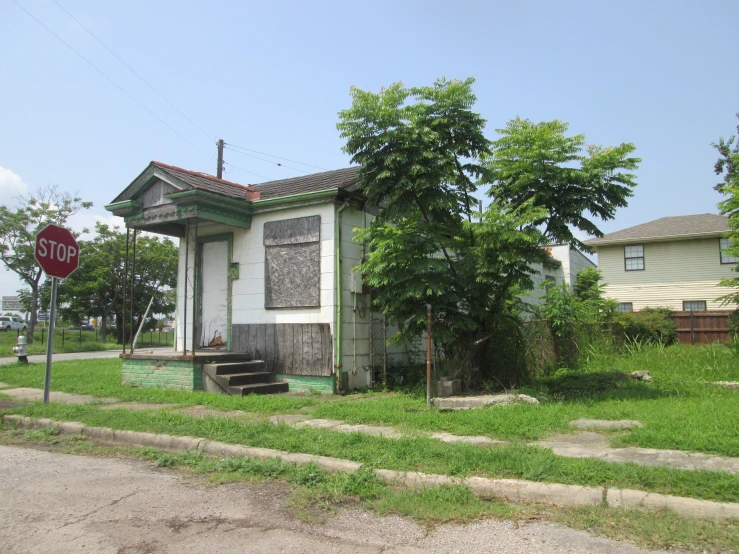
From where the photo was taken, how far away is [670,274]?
2723 centimetres

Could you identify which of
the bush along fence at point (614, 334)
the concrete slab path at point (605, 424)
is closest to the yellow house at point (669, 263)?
the bush along fence at point (614, 334)

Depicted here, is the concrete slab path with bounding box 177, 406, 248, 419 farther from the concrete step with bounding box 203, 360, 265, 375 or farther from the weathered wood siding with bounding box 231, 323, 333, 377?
the weathered wood siding with bounding box 231, 323, 333, 377

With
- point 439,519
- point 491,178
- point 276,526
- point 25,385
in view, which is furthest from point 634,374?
point 25,385

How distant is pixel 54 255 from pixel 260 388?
13.8 ft

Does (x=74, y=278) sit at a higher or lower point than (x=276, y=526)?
higher

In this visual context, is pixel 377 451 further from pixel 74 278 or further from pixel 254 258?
pixel 74 278

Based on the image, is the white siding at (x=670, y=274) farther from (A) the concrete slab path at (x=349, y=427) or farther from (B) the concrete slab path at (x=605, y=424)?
(A) the concrete slab path at (x=349, y=427)

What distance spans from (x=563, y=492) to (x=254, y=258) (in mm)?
8835

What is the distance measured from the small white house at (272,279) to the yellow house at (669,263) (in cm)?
1891

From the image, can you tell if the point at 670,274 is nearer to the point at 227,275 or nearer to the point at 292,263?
the point at 292,263

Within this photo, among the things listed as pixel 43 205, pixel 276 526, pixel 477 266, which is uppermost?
pixel 43 205

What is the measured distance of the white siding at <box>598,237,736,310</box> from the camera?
26.4 metres

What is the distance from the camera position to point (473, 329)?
9.45 m

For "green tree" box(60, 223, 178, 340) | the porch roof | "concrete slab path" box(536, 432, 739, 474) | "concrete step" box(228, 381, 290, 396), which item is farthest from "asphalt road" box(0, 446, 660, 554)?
"green tree" box(60, 223, 178, 340)
